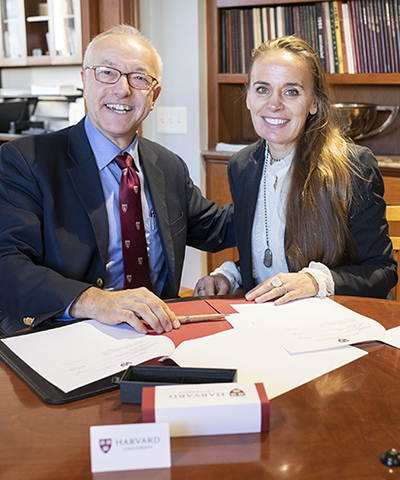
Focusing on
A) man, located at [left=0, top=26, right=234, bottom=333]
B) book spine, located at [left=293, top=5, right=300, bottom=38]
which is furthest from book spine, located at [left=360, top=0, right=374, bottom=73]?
man, located at [left=0, top=26, right=234, bottom=333]

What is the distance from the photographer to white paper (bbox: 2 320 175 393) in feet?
3.07

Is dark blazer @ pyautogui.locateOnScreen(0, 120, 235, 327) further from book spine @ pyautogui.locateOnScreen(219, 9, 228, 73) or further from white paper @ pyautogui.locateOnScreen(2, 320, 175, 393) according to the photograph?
book spine @ pyautogui.locateOnScreen(219, 9, 228, 73)

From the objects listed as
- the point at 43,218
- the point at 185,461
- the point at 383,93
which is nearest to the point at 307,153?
the point at 43,218

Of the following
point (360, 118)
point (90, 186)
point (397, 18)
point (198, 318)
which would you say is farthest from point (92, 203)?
point (397, 18)

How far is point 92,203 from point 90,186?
6cm

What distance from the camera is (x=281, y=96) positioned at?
1710 millimetres

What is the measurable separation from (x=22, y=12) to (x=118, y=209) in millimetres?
2920

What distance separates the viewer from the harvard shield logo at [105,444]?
68 cm

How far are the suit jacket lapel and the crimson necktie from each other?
0.24ft

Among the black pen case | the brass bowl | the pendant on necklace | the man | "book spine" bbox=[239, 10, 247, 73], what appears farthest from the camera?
"book spine" bbox=[239, 10, 247, 73]

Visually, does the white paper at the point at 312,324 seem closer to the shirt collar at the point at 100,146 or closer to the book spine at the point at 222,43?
the shirt collar at the point at 100,146

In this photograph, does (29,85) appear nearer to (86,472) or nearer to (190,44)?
(190,44)

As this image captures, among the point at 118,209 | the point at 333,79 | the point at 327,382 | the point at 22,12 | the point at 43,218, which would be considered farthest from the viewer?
the point at 22,12

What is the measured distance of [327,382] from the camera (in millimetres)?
914
